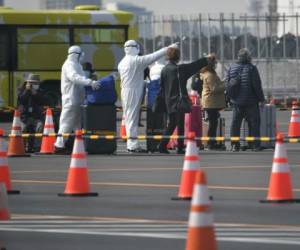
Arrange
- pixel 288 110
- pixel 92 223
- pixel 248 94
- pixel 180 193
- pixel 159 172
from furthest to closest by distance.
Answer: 1. pixel 288 110
2. pixel 248 94
3. pixel 159 172
4. pixel 180 193
5. pixel 92 223

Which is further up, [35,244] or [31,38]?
[31,38]

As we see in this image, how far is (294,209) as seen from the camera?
15.4 m

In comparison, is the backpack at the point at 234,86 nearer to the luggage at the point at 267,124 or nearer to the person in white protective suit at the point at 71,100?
the luggage at the point at 267,124

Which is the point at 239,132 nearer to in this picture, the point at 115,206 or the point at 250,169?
the point at 250,169

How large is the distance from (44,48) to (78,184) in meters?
26.4

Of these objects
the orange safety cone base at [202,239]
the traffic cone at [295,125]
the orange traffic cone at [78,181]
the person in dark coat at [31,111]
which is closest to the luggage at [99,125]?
the person in dark coat at [31,111]

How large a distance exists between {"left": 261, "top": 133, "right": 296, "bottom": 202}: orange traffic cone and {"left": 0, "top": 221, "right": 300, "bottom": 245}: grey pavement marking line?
2.29m

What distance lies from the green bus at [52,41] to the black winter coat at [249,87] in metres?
16.9

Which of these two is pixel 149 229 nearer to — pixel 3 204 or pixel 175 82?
pixel 3 204

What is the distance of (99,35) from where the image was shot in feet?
144

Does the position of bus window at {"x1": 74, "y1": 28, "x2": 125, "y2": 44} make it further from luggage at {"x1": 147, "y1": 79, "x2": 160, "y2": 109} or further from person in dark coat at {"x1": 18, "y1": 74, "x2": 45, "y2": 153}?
luggage at {"x1": 147, "y1": 79, "x2": 160, "y2": 109}

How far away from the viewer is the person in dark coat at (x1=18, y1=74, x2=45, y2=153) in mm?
27141

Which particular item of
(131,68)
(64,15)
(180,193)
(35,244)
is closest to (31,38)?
(64,15)

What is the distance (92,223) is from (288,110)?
35.3 m
